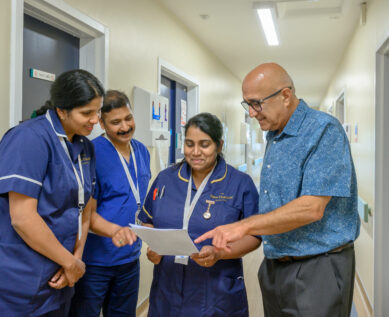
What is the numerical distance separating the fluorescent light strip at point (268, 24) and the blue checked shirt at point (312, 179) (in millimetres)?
2166

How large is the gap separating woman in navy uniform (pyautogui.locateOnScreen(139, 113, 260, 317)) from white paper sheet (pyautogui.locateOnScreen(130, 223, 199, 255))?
9 centimetres

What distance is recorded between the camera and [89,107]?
142 centimetres

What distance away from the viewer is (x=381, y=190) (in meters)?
2.74

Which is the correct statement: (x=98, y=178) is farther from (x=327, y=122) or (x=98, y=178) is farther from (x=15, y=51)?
(x=327, y=122)

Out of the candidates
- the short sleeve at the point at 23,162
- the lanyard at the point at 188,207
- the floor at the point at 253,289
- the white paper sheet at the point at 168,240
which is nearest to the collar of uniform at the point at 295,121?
the lanyard at the point at 188,207

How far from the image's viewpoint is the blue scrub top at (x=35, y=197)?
1241mm

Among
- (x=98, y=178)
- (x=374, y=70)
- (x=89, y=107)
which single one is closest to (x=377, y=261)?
(x=374, y=70)

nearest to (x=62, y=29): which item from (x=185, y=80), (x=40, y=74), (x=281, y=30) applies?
(x=40, y=74)

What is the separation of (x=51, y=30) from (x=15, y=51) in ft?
1.73

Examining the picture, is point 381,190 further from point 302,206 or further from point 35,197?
point 35,197

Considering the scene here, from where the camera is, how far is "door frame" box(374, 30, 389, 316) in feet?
8.92

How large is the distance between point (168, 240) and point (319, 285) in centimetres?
58

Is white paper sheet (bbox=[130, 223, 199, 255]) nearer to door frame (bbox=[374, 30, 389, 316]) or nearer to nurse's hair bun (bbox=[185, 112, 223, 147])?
nurse's hair bun (bbox=[185, 112, 223, 147])

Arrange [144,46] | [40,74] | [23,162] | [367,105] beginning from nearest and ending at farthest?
[23,162], [40,74], [144,46], [367,105]
